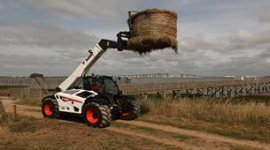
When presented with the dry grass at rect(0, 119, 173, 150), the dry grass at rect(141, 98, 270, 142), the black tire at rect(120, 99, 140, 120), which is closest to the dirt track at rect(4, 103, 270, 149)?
the dry grass at rect(0, 119, 173, 150)

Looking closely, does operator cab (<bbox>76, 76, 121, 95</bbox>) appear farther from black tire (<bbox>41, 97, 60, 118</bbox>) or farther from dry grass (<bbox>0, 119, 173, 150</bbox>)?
dry grass (<bbox>0, 119, 173, 150</bbox>)

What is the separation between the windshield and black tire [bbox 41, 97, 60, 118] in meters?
2.88

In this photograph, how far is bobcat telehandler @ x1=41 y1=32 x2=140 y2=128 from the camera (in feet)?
57.7

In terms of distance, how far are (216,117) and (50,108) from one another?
8.01 meters

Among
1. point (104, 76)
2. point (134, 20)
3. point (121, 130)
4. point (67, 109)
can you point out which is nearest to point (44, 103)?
point (67, 109)

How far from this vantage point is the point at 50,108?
2022 centimetres

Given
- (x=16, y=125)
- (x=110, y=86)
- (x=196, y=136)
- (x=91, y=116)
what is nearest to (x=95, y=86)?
(x=110, y=86)

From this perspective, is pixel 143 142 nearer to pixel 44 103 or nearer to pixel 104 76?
pixel 104 76

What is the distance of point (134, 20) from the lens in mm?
17484

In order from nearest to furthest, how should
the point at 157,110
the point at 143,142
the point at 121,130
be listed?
the point at 143,142, the point at 121,130, the point at 157,110

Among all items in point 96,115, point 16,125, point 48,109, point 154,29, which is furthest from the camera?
point 48,109

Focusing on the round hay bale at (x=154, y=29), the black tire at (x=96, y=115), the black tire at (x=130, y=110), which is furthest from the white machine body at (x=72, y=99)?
the round hay bale at (x=154, y=29)

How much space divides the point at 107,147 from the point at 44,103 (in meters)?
7.92

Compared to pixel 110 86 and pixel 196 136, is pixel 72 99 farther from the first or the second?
pixel 196 136
